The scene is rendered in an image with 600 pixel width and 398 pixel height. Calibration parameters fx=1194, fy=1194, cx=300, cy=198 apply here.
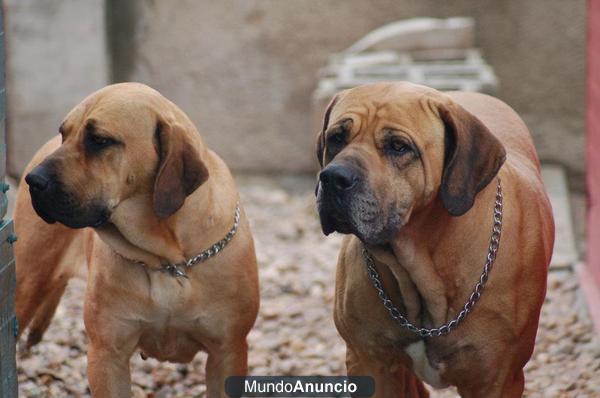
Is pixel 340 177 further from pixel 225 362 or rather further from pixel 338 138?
pixel 225 362

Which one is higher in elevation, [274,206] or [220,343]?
[220,343]

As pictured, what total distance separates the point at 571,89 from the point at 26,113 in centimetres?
421

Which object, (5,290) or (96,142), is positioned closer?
(96,142)

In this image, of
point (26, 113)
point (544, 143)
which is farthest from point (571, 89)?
point (26, 113)

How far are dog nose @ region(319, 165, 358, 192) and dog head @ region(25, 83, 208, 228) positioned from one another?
0.68 metres

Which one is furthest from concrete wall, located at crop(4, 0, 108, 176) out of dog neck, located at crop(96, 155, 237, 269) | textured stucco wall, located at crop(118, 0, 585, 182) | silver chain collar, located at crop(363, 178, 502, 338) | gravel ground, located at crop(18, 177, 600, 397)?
silver chain collar, located at crop(363, 178, 502, 338)

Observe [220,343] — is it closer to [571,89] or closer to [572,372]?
[572,372]

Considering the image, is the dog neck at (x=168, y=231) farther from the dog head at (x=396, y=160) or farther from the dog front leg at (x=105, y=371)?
the dog head at (x=396, y=160)

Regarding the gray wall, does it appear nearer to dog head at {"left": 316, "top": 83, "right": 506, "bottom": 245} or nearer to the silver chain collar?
the silver chain collar

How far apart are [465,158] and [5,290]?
5.68ft

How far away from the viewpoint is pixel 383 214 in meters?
3.67

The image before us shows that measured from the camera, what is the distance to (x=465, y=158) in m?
3.79

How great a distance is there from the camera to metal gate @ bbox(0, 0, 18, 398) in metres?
4.21

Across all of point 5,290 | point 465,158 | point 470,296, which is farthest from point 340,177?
point 5,290
